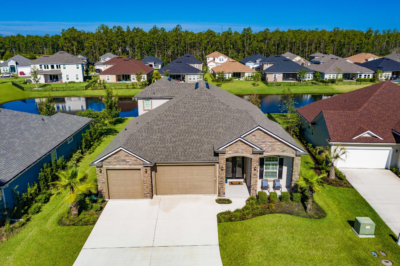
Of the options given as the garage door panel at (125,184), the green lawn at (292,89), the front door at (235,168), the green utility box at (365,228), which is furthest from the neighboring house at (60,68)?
the green utility box at (365,228)

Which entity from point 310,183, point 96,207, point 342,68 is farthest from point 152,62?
point 310,183

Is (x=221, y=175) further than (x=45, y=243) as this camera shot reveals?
Yes

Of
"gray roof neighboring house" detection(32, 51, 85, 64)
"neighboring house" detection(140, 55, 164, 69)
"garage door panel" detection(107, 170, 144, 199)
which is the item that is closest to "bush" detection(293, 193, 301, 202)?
"garage door panel" detection(107, 170, 144, 199)

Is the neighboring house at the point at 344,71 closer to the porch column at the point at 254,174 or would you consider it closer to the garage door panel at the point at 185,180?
the porch column at the point at 254,174

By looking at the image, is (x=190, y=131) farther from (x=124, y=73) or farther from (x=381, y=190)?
(x=124, y=73)

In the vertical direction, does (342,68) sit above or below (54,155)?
above

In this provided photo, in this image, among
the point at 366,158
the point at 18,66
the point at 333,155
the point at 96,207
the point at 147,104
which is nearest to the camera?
the point at 96,207

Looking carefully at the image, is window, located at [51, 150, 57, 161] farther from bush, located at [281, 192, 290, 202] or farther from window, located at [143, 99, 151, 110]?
bush, located at [281, 192, 290, 202]
